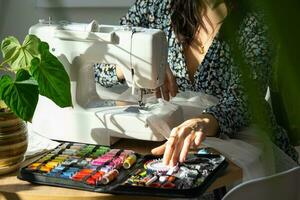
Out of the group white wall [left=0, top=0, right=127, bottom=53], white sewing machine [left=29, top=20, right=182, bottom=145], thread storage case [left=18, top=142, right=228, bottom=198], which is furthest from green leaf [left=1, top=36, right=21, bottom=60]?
white wall [left=0, top=0, right=127, bottom=53]

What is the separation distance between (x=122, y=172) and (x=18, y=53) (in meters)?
0.37

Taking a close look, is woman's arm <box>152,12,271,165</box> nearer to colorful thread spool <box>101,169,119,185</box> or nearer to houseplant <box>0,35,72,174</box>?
colorful thread spool <box>101,169,119,185</box>

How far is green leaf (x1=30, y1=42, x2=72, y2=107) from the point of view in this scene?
106 centimetres

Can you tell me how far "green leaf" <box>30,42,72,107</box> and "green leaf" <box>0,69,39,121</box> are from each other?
39 millimetres

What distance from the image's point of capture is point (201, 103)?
1.43 meters

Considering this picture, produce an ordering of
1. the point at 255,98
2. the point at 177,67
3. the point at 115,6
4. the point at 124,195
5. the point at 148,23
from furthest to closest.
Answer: the point at 115,6 < the point at 148,23 < the point at 177,67 < the point at 124,195 < the point at 255,98

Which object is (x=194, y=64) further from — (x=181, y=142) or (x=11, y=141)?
(x=11, y=141)

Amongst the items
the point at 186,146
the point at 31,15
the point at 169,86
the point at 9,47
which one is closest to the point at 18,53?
the point at 9,47

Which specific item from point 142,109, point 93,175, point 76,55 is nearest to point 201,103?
point 142,109

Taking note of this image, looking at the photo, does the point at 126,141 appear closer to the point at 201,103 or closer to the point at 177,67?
the point at 201,103

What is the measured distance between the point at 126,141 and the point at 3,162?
35cm

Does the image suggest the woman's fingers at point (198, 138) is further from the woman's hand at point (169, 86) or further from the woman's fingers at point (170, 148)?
the woman's hand at point (169, 86)

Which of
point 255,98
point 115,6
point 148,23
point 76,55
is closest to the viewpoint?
point 255,98

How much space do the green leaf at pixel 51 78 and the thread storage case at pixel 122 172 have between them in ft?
0.43
